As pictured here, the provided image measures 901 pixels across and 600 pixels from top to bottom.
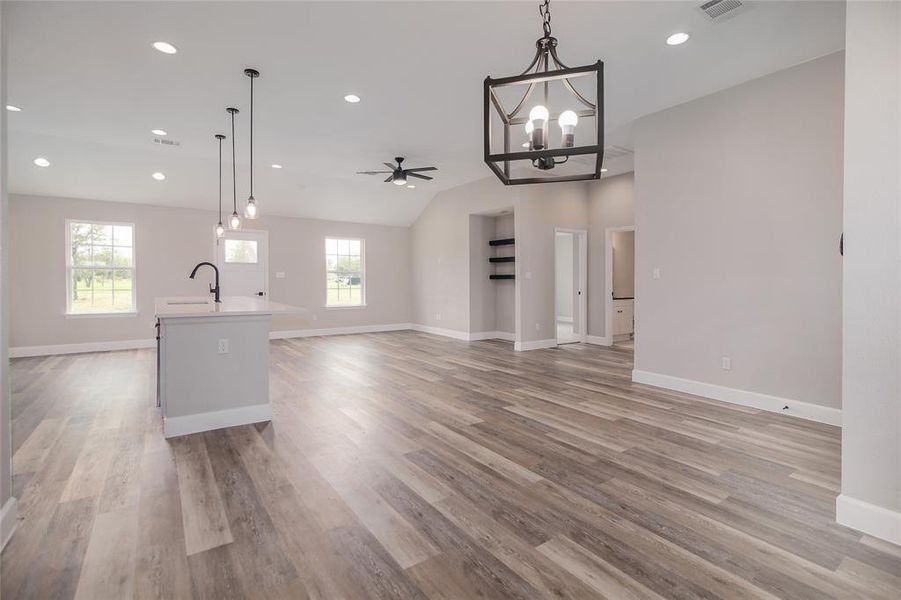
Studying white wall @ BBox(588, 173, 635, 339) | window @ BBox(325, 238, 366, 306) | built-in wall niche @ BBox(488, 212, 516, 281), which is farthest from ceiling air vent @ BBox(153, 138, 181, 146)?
white wall @ BBox(588, 173, 635, 339)

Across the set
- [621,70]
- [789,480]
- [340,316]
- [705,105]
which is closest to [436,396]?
[789,480]

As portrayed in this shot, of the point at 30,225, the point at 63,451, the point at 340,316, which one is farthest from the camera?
the point at 340,316

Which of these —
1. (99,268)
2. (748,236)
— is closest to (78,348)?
(99,268)

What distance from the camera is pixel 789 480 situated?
8.38 ft

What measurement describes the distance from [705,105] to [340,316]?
7655mm

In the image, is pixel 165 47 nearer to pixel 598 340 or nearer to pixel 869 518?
pixel 869 518

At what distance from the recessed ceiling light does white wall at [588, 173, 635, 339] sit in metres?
6.51

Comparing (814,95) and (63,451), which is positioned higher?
(814,95)

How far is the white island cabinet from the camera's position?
11.0 feet

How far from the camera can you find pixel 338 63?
11.6 ft

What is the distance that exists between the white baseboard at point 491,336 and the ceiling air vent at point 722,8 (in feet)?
19.9

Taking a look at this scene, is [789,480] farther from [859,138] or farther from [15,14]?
[15,14]

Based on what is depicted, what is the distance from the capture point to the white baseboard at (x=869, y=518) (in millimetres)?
1960

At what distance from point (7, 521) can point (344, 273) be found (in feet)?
25.7
